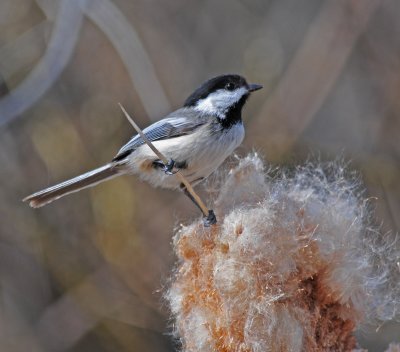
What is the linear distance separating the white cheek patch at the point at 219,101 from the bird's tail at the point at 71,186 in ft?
1.56

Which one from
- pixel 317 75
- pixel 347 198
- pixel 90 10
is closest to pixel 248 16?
pixel 317 75

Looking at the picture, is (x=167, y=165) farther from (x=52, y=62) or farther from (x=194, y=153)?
(x=52, y=62)

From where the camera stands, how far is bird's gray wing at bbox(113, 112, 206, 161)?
10.5 feet

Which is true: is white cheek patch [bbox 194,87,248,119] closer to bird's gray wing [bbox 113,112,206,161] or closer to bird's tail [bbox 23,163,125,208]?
bird's gray wing [bbox 113,112,206,161]

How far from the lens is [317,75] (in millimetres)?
4652

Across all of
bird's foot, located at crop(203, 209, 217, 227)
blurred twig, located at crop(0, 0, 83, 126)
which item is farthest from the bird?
blurred twig, located at crop(0, 0, 83, 126)

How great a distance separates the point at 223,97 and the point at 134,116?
6.04ft

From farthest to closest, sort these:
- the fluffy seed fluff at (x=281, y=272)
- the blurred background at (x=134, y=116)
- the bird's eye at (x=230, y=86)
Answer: the blurred background at (x=134, y=116)
the bird's eye at (x=230, y=86)
the fluffy seed fluff at (x=281, y=272)

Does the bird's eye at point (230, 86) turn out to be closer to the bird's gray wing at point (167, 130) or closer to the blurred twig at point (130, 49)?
the bird's gray wing at point (167, 130)

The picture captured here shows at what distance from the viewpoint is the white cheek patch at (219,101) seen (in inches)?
127

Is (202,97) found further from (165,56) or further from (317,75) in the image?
(165,56)

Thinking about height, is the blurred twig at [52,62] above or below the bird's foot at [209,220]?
above

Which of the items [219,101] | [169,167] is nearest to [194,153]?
[169,167]

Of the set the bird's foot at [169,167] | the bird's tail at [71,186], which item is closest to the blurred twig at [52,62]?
the bird's tail at [71,186]
